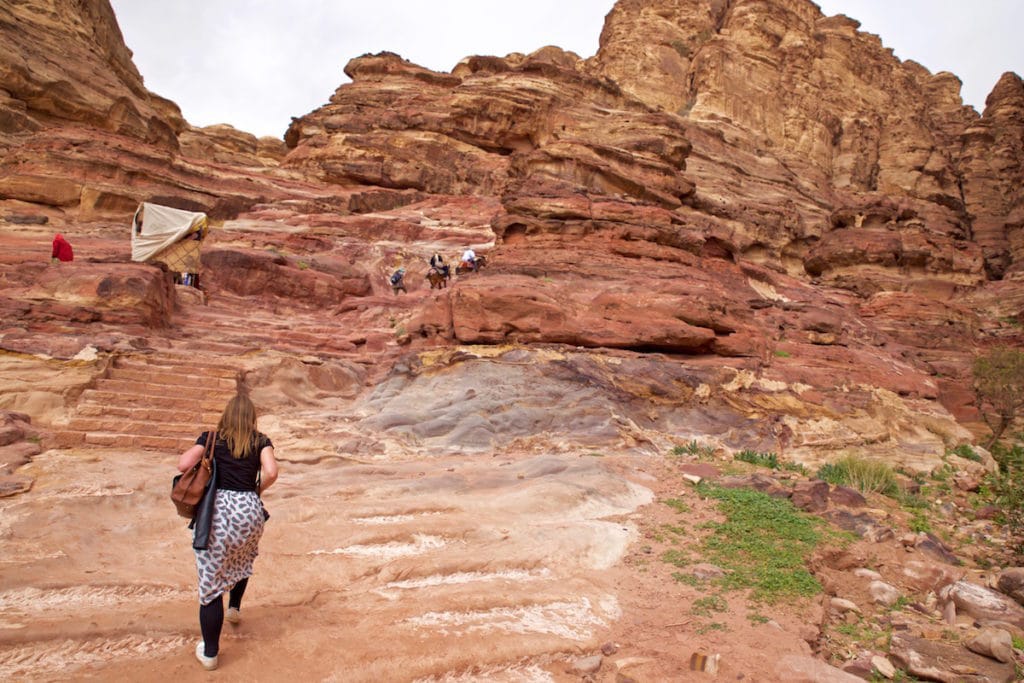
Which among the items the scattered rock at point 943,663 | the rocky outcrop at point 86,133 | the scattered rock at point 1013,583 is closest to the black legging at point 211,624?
the scattered rock at point 943,663

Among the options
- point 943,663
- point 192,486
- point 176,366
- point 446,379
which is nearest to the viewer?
point 192,486

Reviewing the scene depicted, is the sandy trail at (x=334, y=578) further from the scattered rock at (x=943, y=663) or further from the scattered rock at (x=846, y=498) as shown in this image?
the scattered rock at (x=846, y=498)

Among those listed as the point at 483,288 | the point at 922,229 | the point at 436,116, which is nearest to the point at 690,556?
the point at 483,288

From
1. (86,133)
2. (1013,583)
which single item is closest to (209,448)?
(1013,583)

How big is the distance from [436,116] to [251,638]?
42570 millimetres

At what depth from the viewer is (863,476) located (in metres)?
9.74

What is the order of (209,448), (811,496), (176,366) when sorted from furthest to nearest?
(176,366) → (811,496) → (209,448)

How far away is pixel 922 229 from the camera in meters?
32.4

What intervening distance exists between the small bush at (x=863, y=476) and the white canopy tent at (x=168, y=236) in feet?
59.5

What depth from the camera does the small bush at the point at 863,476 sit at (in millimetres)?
9469

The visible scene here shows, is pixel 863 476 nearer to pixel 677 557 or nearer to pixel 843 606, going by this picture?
pixel 843 606

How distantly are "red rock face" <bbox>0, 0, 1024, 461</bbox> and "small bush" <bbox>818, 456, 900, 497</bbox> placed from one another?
1.84 m

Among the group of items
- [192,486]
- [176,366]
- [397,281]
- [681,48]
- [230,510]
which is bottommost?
[176,366]

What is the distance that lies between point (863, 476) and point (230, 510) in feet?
Result: 31.4
